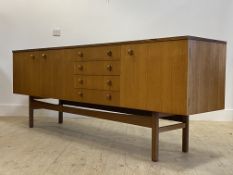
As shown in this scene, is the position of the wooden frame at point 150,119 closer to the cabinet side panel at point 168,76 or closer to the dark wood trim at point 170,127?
the dark wood trim at point 170,127

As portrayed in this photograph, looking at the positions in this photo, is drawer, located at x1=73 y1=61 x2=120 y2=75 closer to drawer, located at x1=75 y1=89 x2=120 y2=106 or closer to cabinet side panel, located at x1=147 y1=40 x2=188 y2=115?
drawer, located at x1=75 y1=89 x2=120 y2=106

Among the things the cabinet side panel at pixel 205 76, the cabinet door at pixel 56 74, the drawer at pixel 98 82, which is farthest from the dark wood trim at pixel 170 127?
the cabinet door at pixel 56 74

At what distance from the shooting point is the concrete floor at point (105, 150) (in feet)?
6.69

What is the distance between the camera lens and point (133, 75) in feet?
7.22

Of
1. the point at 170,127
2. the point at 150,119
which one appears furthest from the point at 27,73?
the point at 170,127

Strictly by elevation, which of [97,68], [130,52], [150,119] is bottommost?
[150,119]

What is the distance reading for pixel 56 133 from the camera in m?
3.14

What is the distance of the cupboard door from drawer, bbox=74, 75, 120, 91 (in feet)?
0.24

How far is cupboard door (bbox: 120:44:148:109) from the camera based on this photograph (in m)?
2.13

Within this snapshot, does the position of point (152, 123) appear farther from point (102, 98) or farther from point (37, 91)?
point (37, 91)

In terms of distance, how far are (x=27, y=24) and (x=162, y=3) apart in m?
1.87

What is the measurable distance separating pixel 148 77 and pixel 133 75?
136 millimetres

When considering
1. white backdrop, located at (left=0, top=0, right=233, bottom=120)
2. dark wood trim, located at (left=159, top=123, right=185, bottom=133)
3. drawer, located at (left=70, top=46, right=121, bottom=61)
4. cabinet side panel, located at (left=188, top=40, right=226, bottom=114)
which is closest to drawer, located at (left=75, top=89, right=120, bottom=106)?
drawer, located at (left=70, top=46, right=121, bottom=61)

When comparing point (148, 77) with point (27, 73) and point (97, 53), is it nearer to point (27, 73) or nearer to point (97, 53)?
point (97, 53)
